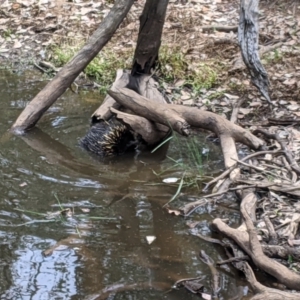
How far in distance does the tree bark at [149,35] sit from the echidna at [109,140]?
32.3 inches

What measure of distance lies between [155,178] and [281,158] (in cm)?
122

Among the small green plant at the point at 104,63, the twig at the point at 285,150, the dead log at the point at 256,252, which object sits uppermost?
the dead log at the point at 256,252

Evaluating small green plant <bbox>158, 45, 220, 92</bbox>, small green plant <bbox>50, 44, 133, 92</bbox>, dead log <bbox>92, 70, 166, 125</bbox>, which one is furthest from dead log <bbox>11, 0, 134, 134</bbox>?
small green plant <bbox>158, 45, 220, 92</bbox>

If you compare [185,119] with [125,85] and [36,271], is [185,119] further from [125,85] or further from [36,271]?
[36,271]

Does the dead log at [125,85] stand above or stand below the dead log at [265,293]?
below

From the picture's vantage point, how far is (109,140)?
5.92 m

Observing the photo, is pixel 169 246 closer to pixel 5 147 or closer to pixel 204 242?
pixel 204 242

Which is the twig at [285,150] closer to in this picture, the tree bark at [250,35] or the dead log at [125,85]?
the tree bark at [250,35]

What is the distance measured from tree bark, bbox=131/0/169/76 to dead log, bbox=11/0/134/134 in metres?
0.34

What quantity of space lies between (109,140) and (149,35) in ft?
4.34

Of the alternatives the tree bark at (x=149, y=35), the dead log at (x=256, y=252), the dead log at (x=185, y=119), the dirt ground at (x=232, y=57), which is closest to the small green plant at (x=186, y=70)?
the dirt ground at (x=232, y=57)

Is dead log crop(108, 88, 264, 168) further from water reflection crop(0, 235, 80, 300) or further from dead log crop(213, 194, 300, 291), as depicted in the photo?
water reflection crop(0, 235, 80, 300)

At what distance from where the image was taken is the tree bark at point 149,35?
6285mm

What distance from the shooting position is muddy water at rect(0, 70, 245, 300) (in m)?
3.82
